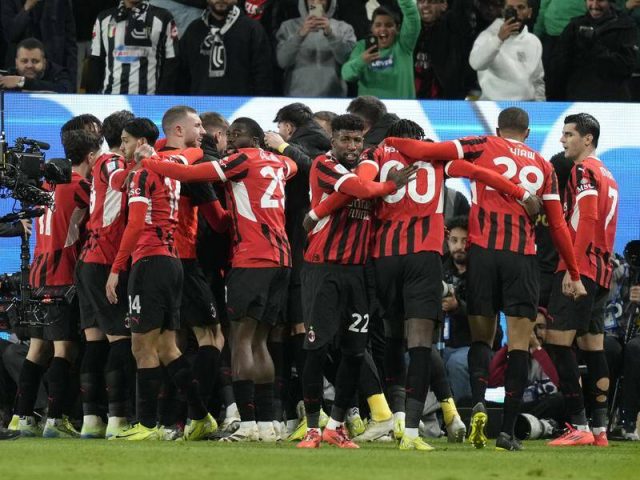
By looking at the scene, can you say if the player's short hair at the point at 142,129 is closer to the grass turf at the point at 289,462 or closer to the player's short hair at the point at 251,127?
the player's short hair at the point at 251,127

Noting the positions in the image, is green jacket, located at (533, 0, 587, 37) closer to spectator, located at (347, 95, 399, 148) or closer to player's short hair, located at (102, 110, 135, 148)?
spectator, located at (347, 95, 399, 148)

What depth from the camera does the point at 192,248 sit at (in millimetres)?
10008

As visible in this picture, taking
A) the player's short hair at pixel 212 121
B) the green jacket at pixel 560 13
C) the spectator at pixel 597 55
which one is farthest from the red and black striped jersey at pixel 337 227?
the green jacket at pixel 560 13

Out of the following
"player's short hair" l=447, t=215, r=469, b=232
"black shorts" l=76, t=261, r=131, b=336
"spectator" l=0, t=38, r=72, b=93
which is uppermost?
"spectator" l=0, t=38, r=72, b=93

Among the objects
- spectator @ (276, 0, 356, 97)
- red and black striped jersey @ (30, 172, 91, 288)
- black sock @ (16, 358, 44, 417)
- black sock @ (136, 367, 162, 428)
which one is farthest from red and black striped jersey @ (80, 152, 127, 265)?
spectator @ (276, 0, 356, 97)

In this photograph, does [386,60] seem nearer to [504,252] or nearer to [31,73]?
[31,73]

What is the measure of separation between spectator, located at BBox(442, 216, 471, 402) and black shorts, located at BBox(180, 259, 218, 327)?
7.21 ft

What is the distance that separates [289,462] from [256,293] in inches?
82.8

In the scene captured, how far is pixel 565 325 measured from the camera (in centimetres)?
978

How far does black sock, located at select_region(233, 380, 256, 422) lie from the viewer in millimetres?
9359

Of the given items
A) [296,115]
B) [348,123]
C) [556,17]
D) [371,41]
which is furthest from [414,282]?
[556,17]

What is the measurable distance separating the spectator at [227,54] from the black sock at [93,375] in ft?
12.9

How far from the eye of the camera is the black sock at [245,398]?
30.7ft

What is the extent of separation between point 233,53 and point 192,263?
411cm
